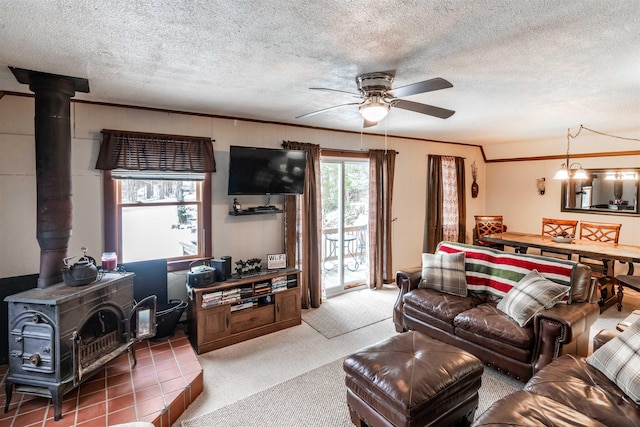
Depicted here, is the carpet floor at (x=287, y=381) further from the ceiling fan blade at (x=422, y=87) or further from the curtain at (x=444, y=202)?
the curtain at (x=444, y=202)

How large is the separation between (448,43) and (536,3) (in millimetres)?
502

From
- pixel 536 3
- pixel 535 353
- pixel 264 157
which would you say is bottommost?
pixel 535 353

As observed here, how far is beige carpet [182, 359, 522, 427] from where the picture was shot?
2338 mm

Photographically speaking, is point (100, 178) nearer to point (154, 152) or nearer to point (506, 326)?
point (154, 152)

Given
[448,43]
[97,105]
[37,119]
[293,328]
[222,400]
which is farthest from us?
[293,328]

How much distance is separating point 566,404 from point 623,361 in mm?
541

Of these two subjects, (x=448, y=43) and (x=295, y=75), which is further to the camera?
(x=295, y=75)

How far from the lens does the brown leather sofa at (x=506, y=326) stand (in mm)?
2523

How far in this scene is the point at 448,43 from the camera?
6.56 feet

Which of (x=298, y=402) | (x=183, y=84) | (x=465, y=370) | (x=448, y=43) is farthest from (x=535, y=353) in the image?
(x=183, y=84)

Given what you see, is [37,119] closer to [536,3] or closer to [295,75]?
[295,75]

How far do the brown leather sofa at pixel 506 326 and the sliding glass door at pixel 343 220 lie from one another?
1724mm

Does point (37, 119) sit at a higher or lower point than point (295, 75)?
lower

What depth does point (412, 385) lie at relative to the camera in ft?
6.28
